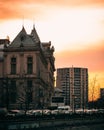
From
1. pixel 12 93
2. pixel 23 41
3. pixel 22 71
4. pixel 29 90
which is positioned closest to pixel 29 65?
pixel 22 71

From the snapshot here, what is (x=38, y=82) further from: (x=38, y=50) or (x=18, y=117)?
(x=18, y=117)

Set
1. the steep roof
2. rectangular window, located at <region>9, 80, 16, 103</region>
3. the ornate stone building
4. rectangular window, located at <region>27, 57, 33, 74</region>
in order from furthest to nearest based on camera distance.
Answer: the steep roof → rectangular window, located at <region>27, 57, 33, 74</region> → rectangular window, located at <region>9, 80, 16, 103</region> → the ornate stone building

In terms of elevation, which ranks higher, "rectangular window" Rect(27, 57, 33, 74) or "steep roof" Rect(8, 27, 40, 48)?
"steep roof" Rect(8, 27, 40, 48)

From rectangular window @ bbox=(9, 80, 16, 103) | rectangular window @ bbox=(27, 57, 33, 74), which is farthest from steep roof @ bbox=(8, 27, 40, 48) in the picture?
rectangular window @ bbox=(9, 80, 16, 103)

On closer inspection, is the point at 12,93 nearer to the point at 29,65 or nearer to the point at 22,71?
the point at 22,71

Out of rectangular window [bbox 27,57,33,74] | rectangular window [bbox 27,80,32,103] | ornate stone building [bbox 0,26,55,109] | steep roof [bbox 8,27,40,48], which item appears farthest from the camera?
steep roof [bbox 8,27,40,48]

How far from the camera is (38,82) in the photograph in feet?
500

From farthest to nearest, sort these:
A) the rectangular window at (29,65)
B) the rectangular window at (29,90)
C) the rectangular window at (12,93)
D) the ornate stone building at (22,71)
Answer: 1. the rectangular window at (29,65)
2. the rectangular window at (12,93)
3. the ornate stone building at (22,71)
4. the rectangular window at (29,90)

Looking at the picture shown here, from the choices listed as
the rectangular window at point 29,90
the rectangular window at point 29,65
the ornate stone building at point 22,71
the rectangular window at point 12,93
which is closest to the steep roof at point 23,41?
the ornate stone building at point 22,71

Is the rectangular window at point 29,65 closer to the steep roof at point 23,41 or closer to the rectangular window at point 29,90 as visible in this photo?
the rectangular window at point 29,90

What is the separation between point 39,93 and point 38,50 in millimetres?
12714

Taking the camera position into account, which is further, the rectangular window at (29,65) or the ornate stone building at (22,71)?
the rectangular window at (29,65)

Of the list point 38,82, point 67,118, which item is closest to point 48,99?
point 38,82

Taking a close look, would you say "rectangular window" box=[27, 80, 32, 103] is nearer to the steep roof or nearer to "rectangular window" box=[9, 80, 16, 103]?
"rectangular window" box=[9, 80, 16, 103]
